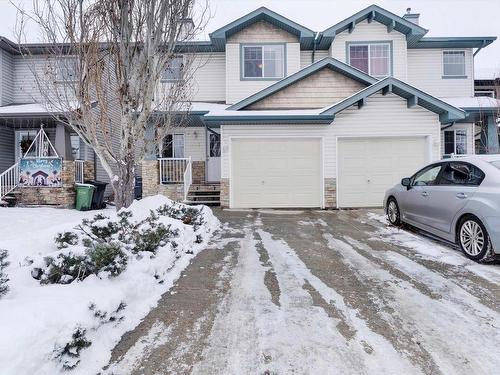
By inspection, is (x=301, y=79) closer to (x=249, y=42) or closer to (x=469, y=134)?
(x=249, y=42)

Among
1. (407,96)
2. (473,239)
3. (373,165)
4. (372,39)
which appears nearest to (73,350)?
(473,239)

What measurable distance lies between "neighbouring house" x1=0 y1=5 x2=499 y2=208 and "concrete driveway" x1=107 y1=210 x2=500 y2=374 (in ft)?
19.3

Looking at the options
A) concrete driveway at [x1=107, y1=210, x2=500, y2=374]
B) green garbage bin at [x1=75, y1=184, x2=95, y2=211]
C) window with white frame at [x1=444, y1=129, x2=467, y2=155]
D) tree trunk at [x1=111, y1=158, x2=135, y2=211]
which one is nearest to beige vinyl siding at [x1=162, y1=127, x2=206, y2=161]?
green garbage bin at [x1=75, y1=184, x2=95, y2=211]

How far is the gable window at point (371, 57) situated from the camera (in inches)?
590

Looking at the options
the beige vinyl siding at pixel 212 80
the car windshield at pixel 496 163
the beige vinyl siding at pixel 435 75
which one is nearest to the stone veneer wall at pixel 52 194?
the beige vinyl siding at pixel 212 80

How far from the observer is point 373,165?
1155 cm

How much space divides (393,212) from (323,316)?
17.9ft

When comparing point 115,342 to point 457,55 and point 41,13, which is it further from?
point 457,55

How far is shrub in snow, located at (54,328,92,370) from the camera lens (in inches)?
93.8

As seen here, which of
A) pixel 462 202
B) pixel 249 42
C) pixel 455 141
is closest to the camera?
pixel 462 202

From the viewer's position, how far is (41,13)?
7043mm

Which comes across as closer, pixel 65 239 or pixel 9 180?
pixel 65 239

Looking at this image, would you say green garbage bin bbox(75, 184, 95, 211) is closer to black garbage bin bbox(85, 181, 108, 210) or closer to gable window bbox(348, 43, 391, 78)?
black garbage bin bbox(85, 181, 108, 210)

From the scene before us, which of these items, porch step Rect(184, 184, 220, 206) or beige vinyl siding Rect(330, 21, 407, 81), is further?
beige vinyl siding Rect(330, 21, 407, 81)
